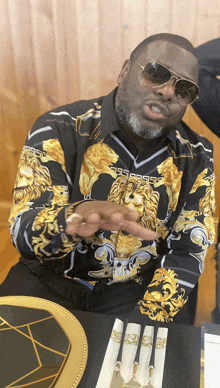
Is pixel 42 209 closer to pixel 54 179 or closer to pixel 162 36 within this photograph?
pixel 54 179

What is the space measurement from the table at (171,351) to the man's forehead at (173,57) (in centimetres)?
50

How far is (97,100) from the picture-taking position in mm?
745

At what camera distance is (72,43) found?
2.23ft

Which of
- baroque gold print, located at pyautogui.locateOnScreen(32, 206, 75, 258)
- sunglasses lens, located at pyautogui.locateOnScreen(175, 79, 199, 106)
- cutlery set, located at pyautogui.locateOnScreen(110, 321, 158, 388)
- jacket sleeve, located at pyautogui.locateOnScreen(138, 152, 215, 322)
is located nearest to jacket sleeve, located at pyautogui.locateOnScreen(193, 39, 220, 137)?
sunglasses lens, located at pyautogui.locateOnScreen(175, 79, 199, 106)

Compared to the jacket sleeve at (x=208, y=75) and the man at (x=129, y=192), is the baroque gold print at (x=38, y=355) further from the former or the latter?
the jacket sleeve at (x=208, y=75)

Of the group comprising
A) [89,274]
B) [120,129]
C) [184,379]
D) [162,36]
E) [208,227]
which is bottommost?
[184,379]

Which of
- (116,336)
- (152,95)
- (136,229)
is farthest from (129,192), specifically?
(116,336)

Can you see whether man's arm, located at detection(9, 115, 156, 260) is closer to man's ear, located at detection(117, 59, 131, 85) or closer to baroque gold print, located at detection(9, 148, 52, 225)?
baroque gold print, located at detection(9, 148, 52, 225)

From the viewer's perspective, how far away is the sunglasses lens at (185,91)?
633mm

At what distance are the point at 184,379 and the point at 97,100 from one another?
607 millimetres

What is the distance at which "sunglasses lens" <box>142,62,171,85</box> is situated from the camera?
62 cm

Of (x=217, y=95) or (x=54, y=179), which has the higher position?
(x=217, y=95)

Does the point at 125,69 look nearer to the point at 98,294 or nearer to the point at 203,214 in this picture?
the point at 203,214

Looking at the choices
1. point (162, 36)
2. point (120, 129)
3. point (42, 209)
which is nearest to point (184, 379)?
point (42, 209)
